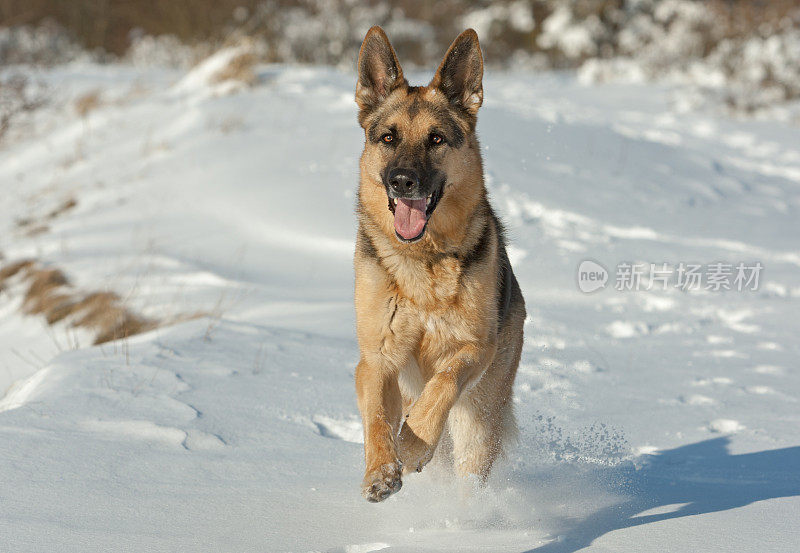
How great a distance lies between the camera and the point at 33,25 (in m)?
20.6

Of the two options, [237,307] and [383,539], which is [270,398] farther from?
[237,307]

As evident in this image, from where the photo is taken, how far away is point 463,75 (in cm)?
369

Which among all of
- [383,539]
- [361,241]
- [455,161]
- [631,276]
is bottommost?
[631,276]

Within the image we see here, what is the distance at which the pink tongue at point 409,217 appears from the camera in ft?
10.7

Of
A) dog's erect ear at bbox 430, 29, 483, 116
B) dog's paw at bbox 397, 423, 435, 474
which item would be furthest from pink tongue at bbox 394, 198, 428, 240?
dog's paw at bbox 397, 423, 435, 474

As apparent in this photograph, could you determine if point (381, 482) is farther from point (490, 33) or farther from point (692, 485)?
point (490, 33)

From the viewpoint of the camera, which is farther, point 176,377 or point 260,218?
point 260,218

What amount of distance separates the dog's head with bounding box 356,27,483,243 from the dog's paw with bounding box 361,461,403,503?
98cm

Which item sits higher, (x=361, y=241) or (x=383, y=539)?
(x=361, y=241)

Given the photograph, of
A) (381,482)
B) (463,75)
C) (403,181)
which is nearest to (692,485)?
(381,482)

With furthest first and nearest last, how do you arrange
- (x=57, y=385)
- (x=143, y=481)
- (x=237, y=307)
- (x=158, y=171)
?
(x=158, y=171), (x=237, y=307), (x=57, y=385), (x=143, y=481)

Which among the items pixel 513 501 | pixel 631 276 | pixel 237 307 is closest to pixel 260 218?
pixel 237 307

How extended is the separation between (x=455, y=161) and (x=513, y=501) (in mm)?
1530

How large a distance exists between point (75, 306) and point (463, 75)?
4.19 m
